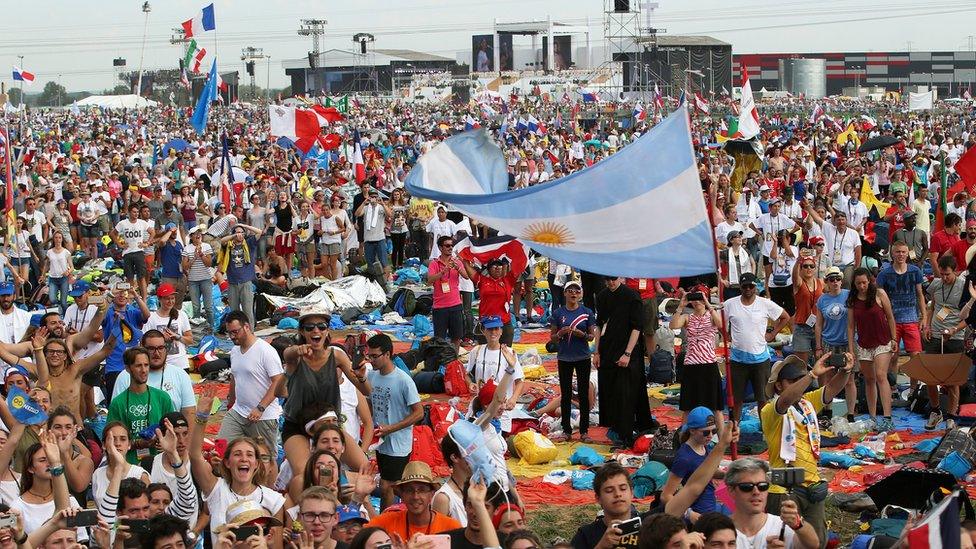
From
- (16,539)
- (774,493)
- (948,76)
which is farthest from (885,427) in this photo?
(948,76)

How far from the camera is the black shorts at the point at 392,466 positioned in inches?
359

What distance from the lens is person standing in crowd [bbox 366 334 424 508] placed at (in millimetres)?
9109

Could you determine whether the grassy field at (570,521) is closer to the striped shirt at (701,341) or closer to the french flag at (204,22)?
the striped shirt at (701,341)

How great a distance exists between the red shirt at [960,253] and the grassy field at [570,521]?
18.7 ft

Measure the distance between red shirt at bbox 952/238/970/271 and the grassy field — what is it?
569 centimetres

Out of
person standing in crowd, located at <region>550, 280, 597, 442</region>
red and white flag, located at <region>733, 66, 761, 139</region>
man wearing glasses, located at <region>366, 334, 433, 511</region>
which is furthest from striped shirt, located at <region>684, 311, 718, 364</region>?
red and white flag, located at <region>733, 66, 761, 139</region>

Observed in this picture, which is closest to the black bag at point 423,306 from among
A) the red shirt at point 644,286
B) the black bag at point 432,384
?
the black bag at point 432,384

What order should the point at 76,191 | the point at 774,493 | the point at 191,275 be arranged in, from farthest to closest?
the point at 76,191 → the point at 191,275 → the point at 774,493

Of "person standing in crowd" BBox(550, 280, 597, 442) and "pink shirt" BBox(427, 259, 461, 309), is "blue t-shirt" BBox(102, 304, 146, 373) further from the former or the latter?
"pink shirt" BBox(427, 259, 461, 309)

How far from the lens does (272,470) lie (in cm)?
770

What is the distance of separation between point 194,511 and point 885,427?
251 inches

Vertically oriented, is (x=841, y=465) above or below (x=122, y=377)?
below

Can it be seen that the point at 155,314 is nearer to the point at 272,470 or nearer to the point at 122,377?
the point at 122,377

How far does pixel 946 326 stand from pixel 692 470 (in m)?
5.31
